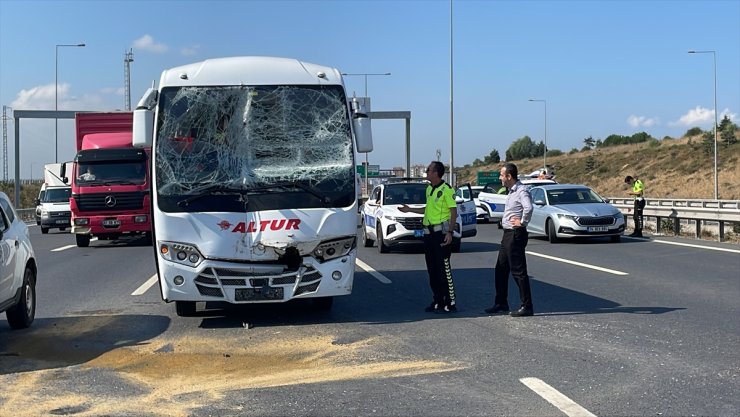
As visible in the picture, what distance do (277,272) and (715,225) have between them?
21.3 meters

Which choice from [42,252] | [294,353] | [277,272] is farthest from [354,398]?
[42,252]

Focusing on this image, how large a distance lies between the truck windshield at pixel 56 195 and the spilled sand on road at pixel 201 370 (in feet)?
80.1

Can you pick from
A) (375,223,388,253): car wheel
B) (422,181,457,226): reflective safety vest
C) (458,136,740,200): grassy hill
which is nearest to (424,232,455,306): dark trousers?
(422,181,457,226): reflective safety vest

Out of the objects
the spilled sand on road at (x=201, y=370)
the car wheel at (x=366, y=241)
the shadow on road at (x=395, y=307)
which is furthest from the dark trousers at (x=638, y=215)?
the spilled sand on road at (x=201, y=370)

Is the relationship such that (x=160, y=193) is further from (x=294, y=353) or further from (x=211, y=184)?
(x=294, y=353)

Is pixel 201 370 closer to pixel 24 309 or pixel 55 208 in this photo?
pixel 24 309

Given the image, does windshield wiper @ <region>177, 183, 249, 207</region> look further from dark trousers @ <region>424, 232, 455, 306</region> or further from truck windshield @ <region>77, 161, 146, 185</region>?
truck windshield @ <region>77, 161, 146, 185</region>

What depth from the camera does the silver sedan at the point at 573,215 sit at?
70.0 feet

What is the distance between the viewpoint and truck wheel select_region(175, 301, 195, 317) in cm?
1038

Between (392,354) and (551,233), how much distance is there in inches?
590

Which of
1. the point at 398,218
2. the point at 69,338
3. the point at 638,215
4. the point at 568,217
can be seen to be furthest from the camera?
the point at 638,215

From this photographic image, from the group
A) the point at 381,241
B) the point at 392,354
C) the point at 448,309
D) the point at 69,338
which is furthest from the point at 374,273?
the point at 392,354

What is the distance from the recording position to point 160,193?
30.3 ft

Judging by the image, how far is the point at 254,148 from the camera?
9453 mm
